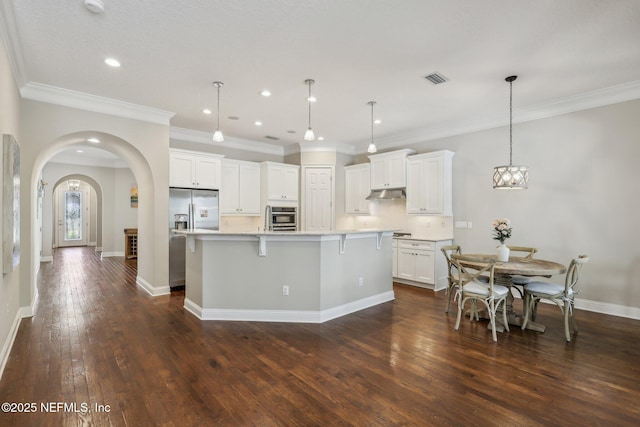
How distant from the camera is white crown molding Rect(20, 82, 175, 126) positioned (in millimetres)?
4031

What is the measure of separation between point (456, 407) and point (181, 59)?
13.4 ft

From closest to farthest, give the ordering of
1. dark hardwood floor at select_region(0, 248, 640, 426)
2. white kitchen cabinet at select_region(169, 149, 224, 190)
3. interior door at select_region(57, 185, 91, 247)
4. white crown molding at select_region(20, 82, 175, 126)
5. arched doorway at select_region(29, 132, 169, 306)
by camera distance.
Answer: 1. dark hardwood floor at select_region(0, 248, 640, 426)
2. white crown molding at select_region(20, 82, 175, 126)
3. arched doorway at select_region(29, 132, 169, 306)
4. white kitchen cabinet at select_region(169, 149, 224, 190)
5. interior door at select_region(57, 185, 91, 247)

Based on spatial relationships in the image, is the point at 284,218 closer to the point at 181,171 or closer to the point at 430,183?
Answer: the point at 181,171

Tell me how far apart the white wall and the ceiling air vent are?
425 cm

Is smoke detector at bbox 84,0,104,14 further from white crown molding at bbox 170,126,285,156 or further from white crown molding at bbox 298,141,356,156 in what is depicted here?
white crown molding at bbox 298,141,356,156

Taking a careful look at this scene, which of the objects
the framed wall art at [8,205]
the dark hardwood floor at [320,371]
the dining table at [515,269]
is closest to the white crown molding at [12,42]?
the framed wall art at [8,205]

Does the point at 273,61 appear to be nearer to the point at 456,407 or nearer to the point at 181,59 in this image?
the point at 181,59

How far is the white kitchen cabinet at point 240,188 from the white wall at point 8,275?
3.24 metres

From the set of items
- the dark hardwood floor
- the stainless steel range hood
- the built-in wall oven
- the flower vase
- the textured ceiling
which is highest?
the textured ceiling

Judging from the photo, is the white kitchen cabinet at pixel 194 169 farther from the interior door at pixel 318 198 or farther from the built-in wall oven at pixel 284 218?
the interior door at pixel 318 198

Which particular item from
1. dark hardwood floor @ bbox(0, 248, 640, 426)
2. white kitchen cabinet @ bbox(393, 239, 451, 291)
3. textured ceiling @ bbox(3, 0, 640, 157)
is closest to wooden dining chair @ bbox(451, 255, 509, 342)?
dark hardwood floor @ bbox(0, 248, 640, 426)

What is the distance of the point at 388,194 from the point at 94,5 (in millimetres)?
5304

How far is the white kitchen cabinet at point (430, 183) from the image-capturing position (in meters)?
5.73

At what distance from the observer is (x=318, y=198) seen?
736 cm
